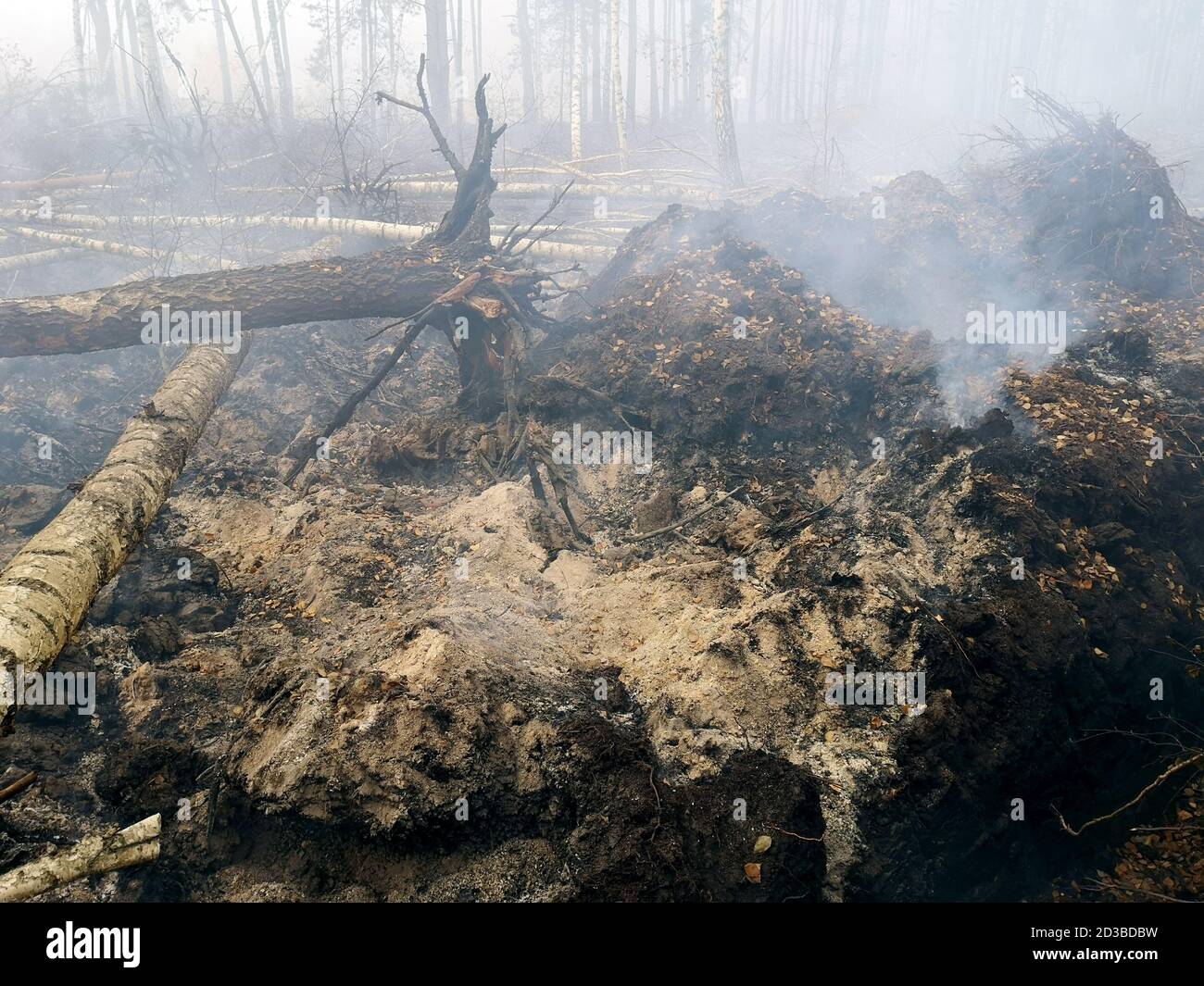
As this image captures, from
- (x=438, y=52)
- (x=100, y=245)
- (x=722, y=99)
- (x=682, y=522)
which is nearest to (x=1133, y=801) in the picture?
(x=682, y=522)

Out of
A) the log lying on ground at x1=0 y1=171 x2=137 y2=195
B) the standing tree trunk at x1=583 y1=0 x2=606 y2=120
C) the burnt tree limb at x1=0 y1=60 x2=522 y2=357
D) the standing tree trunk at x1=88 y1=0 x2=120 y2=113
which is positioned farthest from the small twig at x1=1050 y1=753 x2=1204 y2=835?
the standing tree trunk at x1=583 y1=0 x2=606 y2=120

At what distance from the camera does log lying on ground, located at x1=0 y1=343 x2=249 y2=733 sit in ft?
12.3

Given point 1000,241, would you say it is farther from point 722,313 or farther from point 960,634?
point 960,634

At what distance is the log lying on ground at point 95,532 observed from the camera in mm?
3742

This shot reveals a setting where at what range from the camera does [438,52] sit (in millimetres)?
19641

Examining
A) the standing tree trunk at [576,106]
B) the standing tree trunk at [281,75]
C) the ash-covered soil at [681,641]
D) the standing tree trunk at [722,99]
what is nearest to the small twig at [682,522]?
the ash-covered soil at [681,641]

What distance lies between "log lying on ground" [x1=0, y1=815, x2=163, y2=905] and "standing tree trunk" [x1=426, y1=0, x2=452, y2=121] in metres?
20.0

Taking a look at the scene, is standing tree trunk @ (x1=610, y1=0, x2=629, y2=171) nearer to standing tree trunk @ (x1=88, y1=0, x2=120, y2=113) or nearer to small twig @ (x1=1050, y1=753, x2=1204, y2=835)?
standing tree trunk @ (x1=88, y1=0, x2=120, y2=113)

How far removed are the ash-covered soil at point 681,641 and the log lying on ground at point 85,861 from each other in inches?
15.4

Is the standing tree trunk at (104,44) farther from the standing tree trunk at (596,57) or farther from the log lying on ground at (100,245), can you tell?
the standing tree trunk at (596,57)

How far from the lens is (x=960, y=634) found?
4.25m

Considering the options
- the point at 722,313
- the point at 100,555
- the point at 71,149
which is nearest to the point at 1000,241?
the point at 722,313

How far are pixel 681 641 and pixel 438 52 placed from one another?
66.6 feet

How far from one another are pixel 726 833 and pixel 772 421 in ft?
13.0
